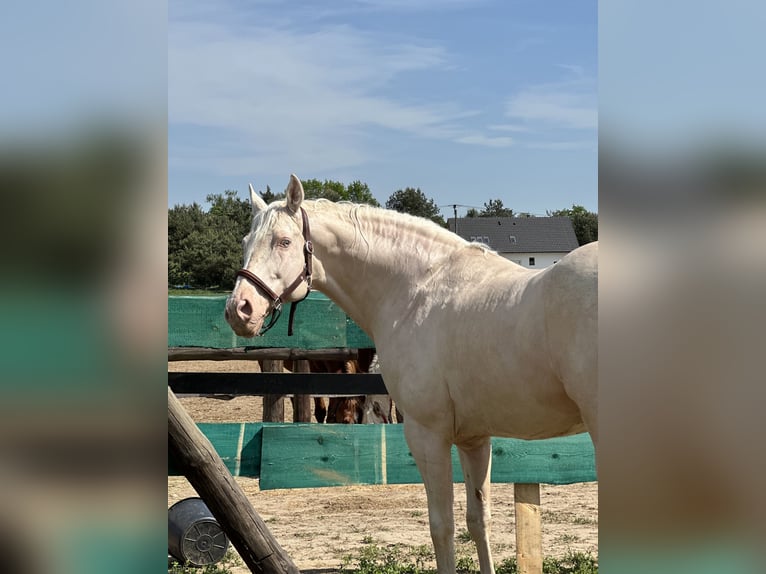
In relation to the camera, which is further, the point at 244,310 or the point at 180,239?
the point at 180,239

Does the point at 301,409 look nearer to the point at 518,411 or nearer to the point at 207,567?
the point at 207,567

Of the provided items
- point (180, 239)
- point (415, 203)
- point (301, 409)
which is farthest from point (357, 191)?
point (301, 409)

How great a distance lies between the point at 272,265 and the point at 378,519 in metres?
3.05

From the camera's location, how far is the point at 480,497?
400 cm

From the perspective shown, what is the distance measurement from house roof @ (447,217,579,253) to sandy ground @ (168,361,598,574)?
59.4m

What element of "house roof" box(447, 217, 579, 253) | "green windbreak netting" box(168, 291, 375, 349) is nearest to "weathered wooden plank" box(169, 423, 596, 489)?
"green windbreak netting" box(168, 291, 375, 349)

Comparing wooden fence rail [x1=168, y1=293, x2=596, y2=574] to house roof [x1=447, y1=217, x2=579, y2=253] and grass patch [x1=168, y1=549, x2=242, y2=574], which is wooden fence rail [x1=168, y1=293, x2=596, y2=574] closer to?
grass patch [x1=168, y1=549, x2=242, y2=574]

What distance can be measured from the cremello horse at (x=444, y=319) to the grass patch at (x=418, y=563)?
73cm

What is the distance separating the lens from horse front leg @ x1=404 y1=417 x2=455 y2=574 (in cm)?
367
